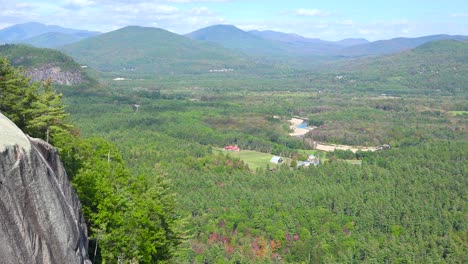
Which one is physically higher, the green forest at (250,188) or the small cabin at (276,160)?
the green forest at (250,188)

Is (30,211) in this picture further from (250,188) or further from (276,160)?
(276,160)

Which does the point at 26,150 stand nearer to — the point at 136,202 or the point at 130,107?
the point at 136,202

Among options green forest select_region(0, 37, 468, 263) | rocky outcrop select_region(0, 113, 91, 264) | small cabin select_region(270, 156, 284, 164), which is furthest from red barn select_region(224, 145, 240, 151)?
rocky outcrop select_region(0, 113, 91, 264)

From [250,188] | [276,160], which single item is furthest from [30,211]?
[276,160]

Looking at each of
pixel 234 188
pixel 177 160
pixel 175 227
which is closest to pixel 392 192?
pixel 234 188

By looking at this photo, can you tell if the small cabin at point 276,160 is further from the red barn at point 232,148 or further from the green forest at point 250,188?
the red barn at point 232,148

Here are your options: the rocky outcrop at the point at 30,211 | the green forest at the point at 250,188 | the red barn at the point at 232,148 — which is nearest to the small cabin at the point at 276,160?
the green forest at the point at 250,188

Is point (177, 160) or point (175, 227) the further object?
point (177, 160)

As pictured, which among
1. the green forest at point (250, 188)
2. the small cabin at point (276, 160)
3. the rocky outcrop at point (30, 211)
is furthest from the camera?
the small cabin at point (276, 160)
